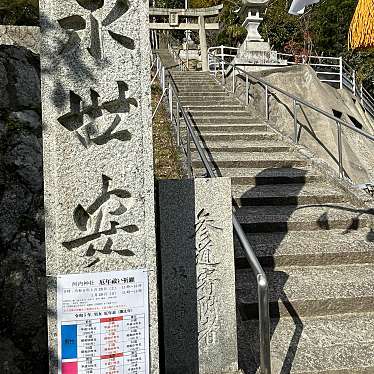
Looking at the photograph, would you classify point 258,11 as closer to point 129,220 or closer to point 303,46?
point 303,46

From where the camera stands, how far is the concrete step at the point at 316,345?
245cm

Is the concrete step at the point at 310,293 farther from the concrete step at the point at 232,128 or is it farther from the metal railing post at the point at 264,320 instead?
the concrete step at the point at 232,128

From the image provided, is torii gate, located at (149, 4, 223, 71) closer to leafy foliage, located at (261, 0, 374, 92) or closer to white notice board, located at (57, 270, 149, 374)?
leafy foliage, located at (261, 0, 374, 92)

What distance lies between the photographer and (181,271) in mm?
2371

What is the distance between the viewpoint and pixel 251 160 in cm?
544

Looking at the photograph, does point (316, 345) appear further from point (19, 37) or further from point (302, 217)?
point (19, 37)

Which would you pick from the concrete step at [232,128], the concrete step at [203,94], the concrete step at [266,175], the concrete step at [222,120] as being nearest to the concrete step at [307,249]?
the concrete step at [266,175]

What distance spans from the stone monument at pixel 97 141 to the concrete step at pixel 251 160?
3.41 m

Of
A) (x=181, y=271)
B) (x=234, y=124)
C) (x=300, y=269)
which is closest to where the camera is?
(x=181, y=271)

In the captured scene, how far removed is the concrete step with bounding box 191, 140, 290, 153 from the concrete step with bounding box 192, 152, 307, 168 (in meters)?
0.16

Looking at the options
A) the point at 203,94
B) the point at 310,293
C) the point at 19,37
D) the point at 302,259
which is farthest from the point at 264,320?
the point at 203,94

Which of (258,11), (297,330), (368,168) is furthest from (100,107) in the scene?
(258,11)

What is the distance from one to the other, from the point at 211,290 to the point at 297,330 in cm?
88

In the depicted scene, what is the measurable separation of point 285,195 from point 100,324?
3133mm
